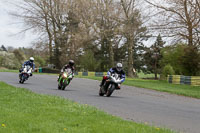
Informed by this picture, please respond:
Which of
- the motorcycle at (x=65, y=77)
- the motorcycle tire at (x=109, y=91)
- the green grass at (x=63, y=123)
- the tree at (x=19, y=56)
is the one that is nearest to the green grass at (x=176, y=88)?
the motorcycle tire at (x=109, y=91)

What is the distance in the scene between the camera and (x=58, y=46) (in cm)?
6606

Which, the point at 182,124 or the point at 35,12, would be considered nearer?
the point at 182,124

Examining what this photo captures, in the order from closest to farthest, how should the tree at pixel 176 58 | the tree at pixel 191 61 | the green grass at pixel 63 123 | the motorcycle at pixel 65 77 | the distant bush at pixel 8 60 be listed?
the green grass at pixel 63 123 < the motorcycle at pixel 65 77 < the tree at pixel 191 61 < the tree at pixel 176 58 < the distant bush at pixel 8 60

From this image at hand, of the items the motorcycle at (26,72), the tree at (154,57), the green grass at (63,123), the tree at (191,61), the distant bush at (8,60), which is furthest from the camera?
the distant bush at (8,60)

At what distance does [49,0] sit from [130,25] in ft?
80.0

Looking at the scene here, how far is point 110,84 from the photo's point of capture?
1628cm

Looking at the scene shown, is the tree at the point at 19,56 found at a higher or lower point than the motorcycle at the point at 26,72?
higher

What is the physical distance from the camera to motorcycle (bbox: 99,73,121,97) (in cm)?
1584

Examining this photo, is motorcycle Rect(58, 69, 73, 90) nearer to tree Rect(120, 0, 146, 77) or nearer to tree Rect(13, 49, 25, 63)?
tree Rect(120, 0, 146, 77)

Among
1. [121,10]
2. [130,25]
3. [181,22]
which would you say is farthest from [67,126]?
[121,10]

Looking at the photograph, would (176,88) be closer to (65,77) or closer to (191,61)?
(191,61)

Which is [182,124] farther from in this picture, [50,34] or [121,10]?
[50,34]

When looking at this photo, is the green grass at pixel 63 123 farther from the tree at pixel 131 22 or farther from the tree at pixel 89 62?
the tree at pixel 89 62

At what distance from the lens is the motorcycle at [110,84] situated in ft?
52.0
